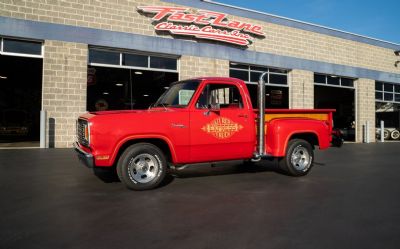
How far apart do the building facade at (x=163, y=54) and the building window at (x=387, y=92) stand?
128 millimetres

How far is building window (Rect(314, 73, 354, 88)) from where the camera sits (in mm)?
20562

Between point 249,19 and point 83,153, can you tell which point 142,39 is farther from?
point 83,153

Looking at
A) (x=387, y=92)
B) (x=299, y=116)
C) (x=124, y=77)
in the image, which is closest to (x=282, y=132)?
(x=299, y=116)

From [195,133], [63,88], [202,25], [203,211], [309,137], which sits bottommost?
[203,211]

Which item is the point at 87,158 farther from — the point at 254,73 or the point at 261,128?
the point at 254,73

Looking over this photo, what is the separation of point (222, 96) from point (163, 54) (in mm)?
9015

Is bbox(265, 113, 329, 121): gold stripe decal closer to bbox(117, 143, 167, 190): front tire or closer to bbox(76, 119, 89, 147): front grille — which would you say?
bbox(117, 143, 167, 190): front tire

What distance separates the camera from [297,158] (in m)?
7.57

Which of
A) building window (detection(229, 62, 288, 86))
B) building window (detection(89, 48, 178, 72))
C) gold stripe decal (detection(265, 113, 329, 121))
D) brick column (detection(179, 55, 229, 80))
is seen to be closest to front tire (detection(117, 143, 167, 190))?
gold stripe decal (detection(265, 113, 329, 121))

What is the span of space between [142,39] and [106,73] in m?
2.42

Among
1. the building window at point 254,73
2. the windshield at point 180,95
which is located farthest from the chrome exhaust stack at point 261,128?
the building window at point 254,73

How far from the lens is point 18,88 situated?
27.1 metres

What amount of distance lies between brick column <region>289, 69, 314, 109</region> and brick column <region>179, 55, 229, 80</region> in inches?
182

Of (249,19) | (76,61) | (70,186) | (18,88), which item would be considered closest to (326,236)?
(70,186)
